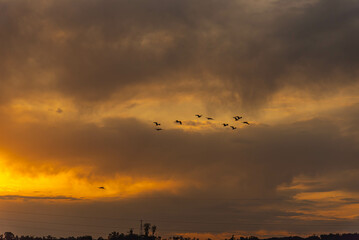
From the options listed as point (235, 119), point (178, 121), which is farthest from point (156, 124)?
point (235, 119)

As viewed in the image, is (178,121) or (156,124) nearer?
(178,121)

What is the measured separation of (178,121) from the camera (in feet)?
575

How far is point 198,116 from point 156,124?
25.1 meters

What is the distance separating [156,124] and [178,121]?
1838cm

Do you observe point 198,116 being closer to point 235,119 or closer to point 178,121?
point 178,121

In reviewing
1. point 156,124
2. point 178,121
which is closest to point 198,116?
point 178,121

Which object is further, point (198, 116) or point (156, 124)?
point (156, 124)

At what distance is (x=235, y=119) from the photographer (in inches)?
7618

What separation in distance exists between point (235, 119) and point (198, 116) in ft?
87.0

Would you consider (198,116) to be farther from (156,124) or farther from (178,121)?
(156,124)

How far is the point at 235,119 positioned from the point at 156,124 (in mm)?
31644

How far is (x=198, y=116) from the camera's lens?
172125 mm

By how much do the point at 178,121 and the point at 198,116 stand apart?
7.98 metres
